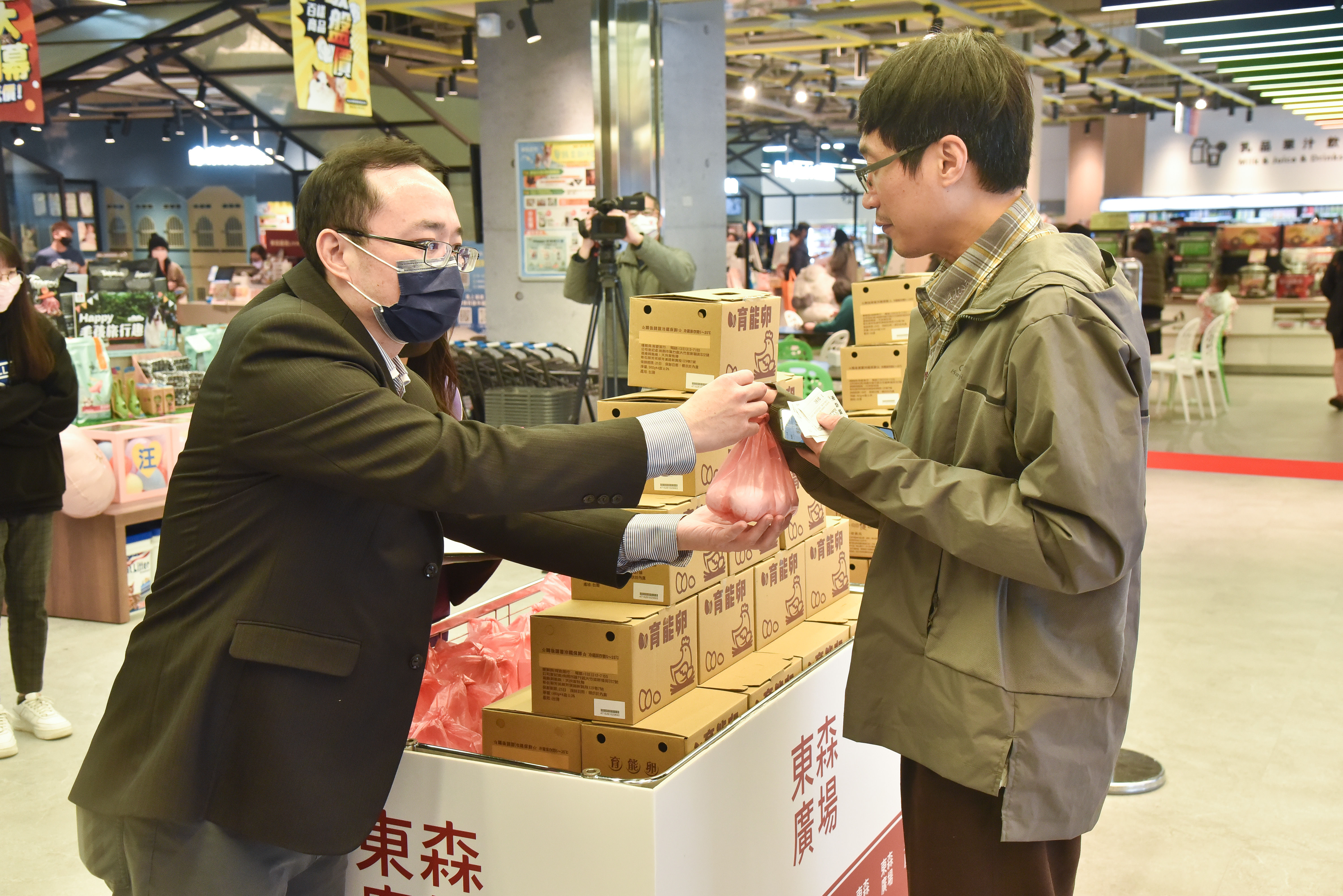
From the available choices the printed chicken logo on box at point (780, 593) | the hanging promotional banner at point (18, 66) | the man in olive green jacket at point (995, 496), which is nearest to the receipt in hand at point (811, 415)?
the man in olive green jacket at point (995, 496)

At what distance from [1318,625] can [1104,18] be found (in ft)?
29.6

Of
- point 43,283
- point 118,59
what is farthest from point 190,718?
point 118,59

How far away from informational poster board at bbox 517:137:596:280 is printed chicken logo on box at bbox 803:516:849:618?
252 inches

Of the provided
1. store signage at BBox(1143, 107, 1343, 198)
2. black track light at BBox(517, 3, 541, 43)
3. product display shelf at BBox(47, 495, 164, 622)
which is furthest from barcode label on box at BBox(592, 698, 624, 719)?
store signage at BBox(1143, 107, 1343, 198)

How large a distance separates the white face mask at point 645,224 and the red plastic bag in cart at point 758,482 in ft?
14.8

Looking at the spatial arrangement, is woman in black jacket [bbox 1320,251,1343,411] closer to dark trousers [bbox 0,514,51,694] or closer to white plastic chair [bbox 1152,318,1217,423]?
white plastic chair [bbox 1152,318,1217,423]

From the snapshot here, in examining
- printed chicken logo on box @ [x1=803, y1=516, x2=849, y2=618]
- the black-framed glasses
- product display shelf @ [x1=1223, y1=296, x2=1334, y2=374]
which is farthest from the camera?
product display shelf @ [x1=1223, y1=296, x2=1334, y2=374]

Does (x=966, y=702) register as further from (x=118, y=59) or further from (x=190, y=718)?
(x=118, y=59)

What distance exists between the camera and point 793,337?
8273mm

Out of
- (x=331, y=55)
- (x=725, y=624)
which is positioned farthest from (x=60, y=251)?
(x=725, y=624)

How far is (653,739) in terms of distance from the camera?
74.5 inches

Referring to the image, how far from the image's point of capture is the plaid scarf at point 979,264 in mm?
1485

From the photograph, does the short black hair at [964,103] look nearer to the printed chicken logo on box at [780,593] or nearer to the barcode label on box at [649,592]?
the barcode label on box at [649,592]

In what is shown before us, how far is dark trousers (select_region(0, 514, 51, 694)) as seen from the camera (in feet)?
12.6
